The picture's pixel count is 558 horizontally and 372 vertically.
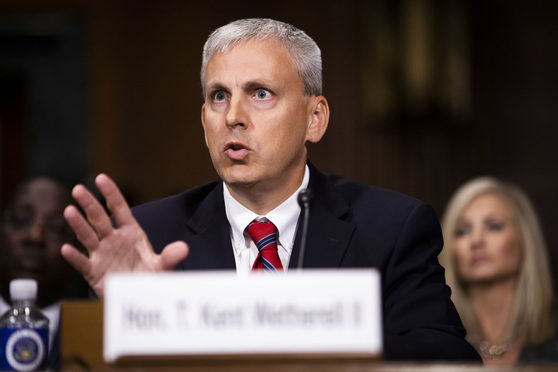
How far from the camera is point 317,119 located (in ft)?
9.05

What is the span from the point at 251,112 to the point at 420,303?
0.69m

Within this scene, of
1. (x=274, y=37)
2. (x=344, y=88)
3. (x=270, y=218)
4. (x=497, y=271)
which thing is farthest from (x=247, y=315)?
(x=344, y=88)

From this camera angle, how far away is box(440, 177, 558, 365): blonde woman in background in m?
3.88

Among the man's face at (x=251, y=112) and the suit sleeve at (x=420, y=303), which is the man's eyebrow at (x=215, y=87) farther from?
the suit sleeve at (x=420, y=303)

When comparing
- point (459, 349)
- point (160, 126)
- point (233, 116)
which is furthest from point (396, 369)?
point (160, 126)

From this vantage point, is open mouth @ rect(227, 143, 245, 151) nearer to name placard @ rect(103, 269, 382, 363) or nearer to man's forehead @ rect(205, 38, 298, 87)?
man's forehead @ rect(205, 38, 298, 87)

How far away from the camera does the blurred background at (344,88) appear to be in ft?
17.7

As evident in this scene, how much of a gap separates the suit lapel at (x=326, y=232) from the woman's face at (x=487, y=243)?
1.50m

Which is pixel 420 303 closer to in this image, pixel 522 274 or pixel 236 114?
pixel 236 114

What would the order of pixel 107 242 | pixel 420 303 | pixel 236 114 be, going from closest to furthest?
pixel 107 242 < pixel 420 303 < pixel 236 114

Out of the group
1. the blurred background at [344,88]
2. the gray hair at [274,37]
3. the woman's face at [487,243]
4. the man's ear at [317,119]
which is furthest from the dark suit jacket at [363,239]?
the blurred background at [344,88]

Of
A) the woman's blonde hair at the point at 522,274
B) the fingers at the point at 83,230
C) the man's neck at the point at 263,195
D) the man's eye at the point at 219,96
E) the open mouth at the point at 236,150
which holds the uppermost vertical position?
the man's eye at the point at 219,96

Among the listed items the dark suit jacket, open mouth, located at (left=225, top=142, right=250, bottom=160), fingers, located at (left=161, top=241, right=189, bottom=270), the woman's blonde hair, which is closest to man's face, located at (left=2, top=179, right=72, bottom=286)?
the dark suit jacket

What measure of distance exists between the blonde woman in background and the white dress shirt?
5.22 feet
